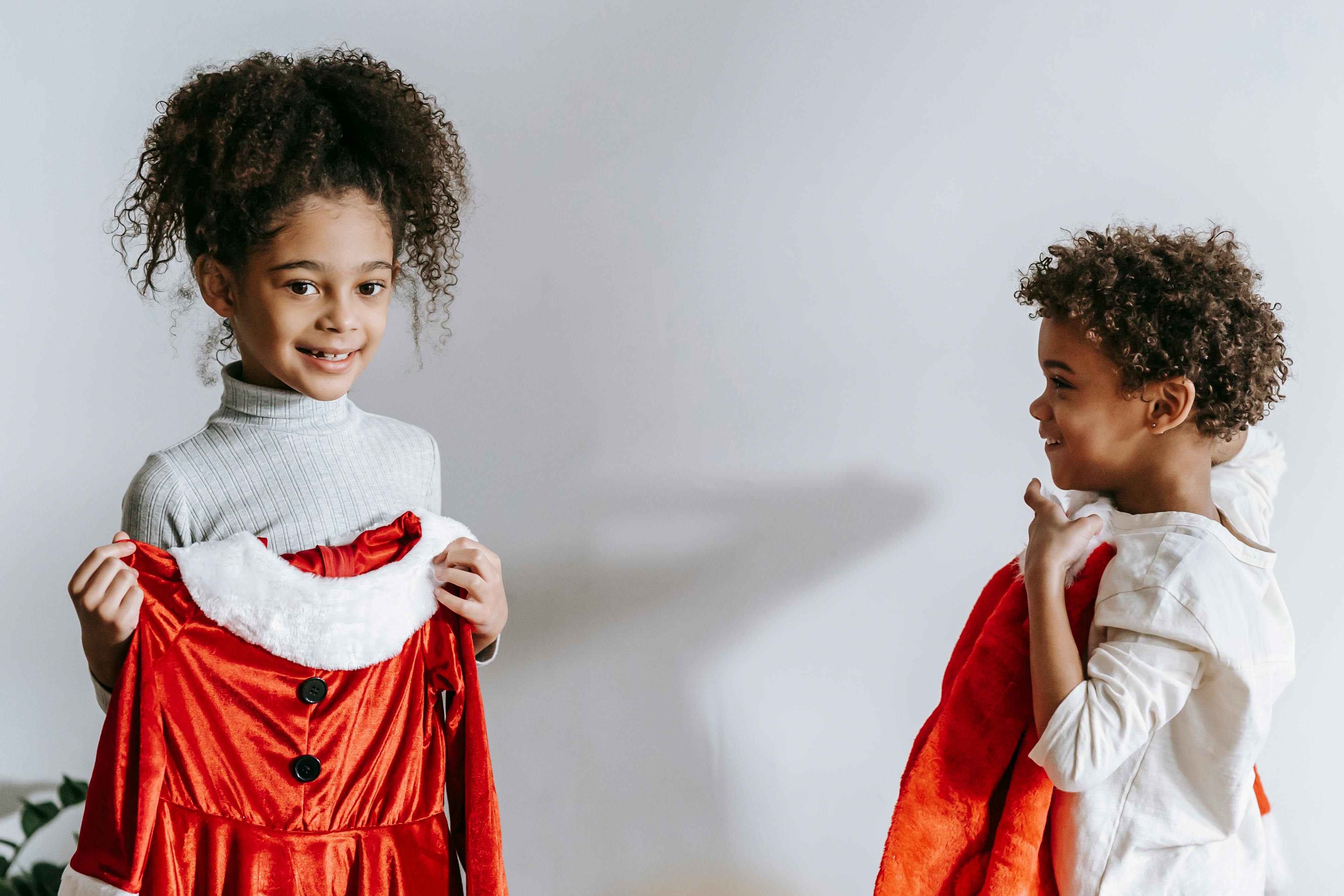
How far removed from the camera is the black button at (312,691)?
81cm

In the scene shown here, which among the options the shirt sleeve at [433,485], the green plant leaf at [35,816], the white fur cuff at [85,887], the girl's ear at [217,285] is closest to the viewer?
the white fur cuff at [85,887]

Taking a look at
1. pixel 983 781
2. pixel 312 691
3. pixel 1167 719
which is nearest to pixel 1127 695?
pixel 1167 719

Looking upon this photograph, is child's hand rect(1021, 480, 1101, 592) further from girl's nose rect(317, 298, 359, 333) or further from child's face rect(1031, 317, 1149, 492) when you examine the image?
girl's nose rect(317, 298, 359, 333)

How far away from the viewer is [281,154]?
81 cm

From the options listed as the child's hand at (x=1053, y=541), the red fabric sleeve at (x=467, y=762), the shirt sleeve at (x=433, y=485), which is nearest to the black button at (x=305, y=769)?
the red fabric sleeve at (x=467, y=762)

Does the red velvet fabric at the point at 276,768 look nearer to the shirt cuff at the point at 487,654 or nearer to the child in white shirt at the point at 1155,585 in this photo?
the shirt cuff at the point at 487,654

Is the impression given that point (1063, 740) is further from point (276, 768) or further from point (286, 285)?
point (286, 285)

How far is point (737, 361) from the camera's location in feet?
3.97

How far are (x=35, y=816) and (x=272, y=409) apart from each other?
67cm

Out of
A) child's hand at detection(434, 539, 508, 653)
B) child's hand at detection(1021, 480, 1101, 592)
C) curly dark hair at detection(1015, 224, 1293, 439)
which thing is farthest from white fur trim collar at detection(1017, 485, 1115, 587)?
child's hand at detection(434, 539, 508, 653)

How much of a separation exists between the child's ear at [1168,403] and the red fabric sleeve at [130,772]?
866mm

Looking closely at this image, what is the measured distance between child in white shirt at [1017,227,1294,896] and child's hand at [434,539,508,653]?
0.49 metres

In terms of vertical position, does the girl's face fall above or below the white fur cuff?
above

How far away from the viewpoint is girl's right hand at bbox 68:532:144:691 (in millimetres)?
753
